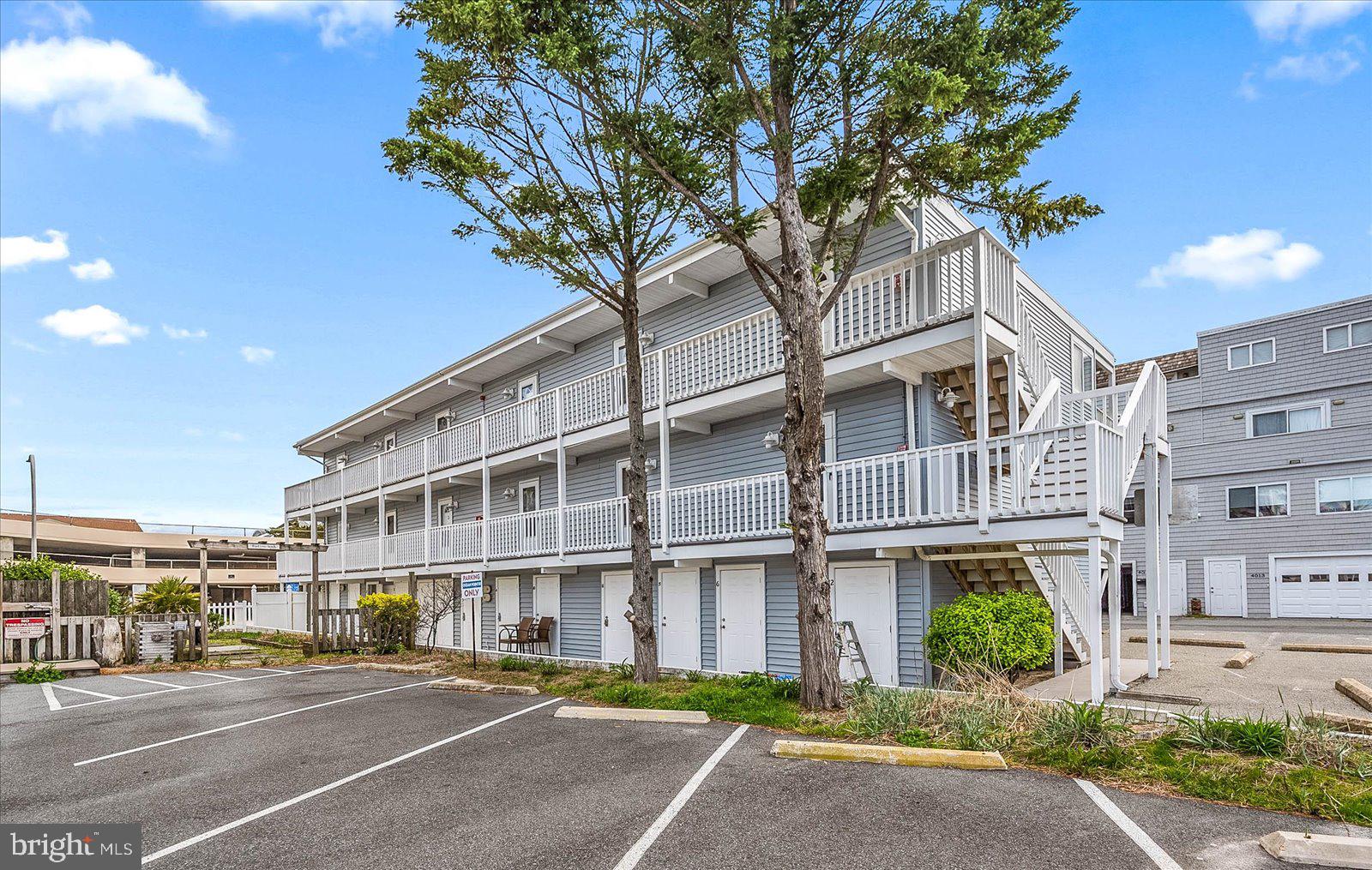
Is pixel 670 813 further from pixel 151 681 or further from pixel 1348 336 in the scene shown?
pixel 1348 336

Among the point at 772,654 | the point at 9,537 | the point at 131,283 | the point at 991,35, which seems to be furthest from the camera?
the point at 9,537

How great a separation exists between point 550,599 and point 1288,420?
84.0 feet

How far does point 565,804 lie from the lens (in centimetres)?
673

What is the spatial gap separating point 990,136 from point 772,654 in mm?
9287

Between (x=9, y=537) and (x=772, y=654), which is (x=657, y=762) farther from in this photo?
(x=9, y=537)

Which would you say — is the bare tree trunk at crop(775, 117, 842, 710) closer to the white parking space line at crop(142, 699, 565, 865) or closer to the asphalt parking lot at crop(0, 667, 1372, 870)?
the asphalt parking lot at crop(0, 667, 1372, 870)

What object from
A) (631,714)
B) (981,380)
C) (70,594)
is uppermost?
(981,380)

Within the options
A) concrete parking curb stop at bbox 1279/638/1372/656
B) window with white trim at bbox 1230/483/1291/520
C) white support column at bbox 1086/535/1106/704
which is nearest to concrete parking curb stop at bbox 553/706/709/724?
white support column at bbox 1086/535/1106/704

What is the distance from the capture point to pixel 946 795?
659 cm

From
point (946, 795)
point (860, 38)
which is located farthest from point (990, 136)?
point (946, 795)

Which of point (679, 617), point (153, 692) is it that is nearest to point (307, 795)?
point (679, 617)

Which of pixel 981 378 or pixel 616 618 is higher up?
pixel 981 378

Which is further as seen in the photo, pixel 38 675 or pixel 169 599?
pixel 169 599

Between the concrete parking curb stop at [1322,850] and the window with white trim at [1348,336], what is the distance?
92.9 ft
